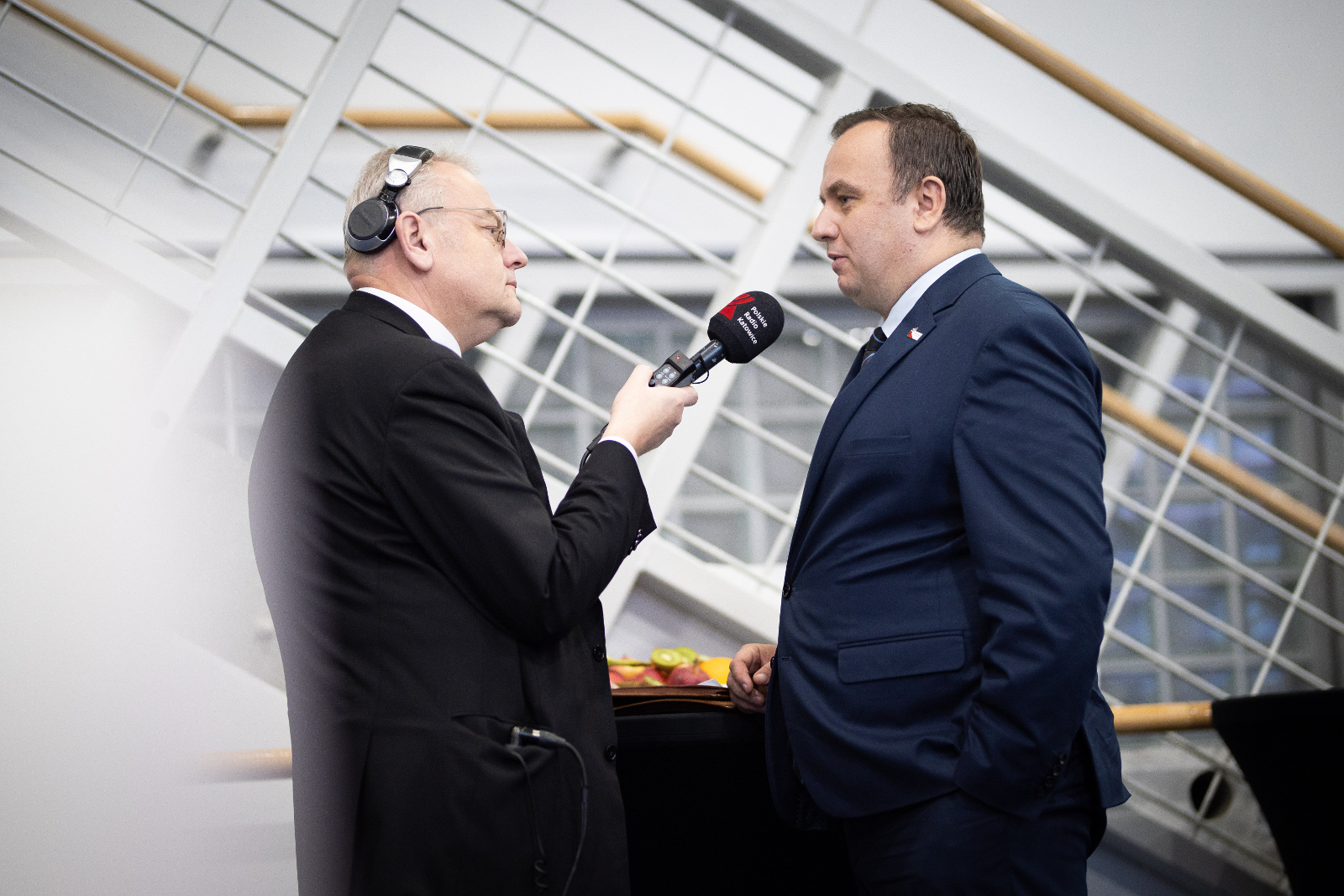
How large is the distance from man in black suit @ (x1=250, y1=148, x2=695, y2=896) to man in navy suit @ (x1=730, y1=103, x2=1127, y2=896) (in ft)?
0.82

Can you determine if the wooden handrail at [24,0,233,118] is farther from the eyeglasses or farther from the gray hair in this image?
the eyeglasses

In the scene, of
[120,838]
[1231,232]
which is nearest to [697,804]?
[120,838]

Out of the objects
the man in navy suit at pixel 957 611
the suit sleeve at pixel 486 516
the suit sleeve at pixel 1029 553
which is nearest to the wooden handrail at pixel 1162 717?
the man in navy suit at pixel 957 611

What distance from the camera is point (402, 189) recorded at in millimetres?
1307

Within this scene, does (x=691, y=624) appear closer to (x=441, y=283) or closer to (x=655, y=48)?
(x=441, y=283)

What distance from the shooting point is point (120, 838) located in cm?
194

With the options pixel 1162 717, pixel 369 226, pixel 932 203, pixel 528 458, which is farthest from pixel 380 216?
pixel 1162 717

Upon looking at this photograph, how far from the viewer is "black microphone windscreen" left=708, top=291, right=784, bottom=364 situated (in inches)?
56.1

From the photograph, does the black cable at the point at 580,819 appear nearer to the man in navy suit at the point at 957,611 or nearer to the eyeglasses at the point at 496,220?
the man in navy suit at the point at 957,611

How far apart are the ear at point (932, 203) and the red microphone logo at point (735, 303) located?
0.25m

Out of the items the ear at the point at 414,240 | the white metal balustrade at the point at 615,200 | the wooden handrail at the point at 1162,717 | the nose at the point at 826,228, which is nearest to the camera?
the ear at the point at 414,240

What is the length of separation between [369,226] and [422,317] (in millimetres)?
129

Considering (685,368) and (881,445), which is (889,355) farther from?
(685,368)

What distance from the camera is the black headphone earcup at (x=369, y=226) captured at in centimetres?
126
